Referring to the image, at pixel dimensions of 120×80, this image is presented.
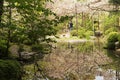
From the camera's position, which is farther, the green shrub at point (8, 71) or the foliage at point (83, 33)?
the foliage at point (83, 33)

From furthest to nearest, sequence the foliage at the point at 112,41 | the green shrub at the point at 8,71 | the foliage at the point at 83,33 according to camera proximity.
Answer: the foliage at the point at 83,33 < the foliage at the point at 112,41 < the green shrub at the point at 8,71

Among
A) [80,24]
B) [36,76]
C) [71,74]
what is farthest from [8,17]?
[80,24]

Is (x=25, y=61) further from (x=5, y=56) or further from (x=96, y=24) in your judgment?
(x=96, y=24)

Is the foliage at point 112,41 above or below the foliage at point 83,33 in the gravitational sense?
above

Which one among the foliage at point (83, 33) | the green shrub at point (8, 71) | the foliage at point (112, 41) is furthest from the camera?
the foliage at point (83, 33)

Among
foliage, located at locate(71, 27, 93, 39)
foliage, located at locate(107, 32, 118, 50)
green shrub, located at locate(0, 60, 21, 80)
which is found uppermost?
green shrub, located at locate(0, 60, 21, 80)

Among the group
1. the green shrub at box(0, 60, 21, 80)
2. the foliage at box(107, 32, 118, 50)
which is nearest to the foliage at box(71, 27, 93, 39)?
the foliage at box(107, 32, 118, 50)

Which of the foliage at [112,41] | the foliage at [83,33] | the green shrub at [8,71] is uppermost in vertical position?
the green shrub at [8,71]

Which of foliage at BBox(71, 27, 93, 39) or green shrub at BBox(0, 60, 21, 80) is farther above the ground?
green shrub at BBox(0, 60, 21, 80)

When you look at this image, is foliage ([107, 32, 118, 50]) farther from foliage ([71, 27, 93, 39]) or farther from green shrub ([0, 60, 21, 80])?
green shrub ([0, 60, 21, 80])

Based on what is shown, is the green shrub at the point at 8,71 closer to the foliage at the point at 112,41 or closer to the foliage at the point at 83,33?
the foliage at the point at 112,41

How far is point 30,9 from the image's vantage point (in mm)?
11195

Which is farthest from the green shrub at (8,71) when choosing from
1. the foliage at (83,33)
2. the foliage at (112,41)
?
the foliage at (83,33)

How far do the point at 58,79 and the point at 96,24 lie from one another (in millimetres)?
41376
